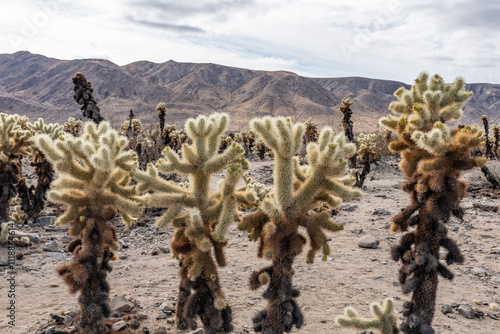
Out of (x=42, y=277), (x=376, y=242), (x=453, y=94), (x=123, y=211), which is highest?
(x=453, y=94)

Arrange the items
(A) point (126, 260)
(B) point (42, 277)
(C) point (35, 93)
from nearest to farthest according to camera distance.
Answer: (B) point (42, 277), (A) point (126, 260), (C) point (35, 93)

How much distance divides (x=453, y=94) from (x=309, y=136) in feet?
69.8

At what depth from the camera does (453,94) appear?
15.6 ft

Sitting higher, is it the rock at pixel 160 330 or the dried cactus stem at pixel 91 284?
the dried cactus stem at pixel 91 284

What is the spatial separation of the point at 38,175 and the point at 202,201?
34.6 feet

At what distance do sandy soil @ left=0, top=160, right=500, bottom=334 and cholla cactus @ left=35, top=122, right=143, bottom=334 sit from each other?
1941 mm

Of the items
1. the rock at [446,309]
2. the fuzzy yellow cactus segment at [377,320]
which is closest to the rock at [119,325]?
the fuzzy yellow cactus segment at [377,320]

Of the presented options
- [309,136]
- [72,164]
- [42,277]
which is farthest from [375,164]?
[72,164]

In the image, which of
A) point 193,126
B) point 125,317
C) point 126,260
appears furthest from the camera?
point 126,260

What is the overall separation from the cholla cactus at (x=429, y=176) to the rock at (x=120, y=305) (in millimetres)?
4576

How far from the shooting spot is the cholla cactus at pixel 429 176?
4098 mm

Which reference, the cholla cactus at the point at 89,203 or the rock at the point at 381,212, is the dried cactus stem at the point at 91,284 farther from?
the rock at the point at 381,212

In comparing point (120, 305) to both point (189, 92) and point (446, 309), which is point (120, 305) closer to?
point (446, 309)

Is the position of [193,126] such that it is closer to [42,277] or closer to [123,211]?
[123,211]
